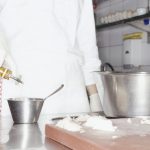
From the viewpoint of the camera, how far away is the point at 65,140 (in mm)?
770

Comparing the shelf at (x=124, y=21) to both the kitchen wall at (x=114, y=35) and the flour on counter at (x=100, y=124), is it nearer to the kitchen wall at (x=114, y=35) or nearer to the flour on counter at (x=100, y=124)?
the kitchen wall at (x=114, y=35)

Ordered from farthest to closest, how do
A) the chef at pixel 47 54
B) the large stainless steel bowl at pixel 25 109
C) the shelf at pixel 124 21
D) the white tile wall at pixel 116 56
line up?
the white tile wall at pixel 116 56, the shelf at pixel 124 21, the chef at pixel 47 54, the large stainless steel bowl at pixel 25 109

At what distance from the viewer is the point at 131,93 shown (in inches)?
40.1

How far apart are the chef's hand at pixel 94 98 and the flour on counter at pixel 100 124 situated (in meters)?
0.63

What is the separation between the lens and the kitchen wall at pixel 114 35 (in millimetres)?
2574

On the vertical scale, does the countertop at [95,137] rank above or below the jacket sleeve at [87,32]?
below

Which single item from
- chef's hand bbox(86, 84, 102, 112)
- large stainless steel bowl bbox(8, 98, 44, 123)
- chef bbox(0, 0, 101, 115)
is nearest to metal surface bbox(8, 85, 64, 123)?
large stainless steel bowl bbox(8, 98, 44, 123)

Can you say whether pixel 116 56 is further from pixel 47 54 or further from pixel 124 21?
pixel 47 54

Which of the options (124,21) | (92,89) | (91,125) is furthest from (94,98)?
(124,21)

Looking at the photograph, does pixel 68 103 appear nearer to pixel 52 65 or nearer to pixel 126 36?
pixel 52 65

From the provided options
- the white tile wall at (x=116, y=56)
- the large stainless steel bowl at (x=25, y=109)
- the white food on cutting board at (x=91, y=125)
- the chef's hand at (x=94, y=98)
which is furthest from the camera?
the white tile wall at (x=116, y=56)

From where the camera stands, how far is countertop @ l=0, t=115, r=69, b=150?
2.43ft

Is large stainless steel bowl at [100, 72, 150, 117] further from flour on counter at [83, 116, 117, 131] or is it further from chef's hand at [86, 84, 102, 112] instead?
chef's hand at [86, 84, 102, 112]

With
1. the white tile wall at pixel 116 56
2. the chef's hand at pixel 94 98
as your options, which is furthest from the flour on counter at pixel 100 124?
the white tile wall at pixel 116 56
